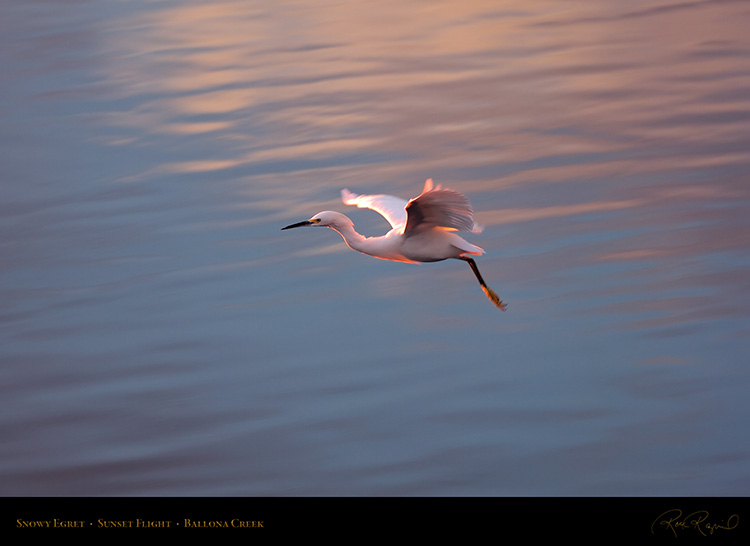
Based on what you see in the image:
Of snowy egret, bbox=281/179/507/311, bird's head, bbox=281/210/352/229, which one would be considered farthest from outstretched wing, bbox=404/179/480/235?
bird's head, bbox=281/210/352/229

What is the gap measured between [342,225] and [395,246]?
47cm

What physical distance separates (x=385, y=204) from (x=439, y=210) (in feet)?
5.31

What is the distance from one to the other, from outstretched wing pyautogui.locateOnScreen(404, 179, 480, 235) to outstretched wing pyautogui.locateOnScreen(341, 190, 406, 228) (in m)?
0.87

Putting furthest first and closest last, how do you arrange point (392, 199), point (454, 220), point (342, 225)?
point (392, 199) < point (342, 225) < point (454, 220)

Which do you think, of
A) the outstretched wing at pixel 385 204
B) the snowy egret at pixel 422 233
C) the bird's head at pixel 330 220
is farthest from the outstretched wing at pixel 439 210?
the outstretched wing at pixel 385 204

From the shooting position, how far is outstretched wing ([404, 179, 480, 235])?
8.54 meters

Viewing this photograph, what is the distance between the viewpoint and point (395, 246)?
31.0ft

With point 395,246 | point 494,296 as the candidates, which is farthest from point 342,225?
point 494,296

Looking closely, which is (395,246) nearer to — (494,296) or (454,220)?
(454,220)

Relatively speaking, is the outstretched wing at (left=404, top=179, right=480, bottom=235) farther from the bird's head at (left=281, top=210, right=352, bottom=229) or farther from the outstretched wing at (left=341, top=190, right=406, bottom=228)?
the outstretched wing at (left=341, top=190, right=406, bottom=228)

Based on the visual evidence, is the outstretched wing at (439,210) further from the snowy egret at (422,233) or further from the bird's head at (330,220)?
the bird's head at (330,220)

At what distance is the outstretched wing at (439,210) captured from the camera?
8539mm

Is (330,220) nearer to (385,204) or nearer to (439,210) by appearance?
(385,204)

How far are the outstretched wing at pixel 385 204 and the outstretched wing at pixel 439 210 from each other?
865 millimetres
